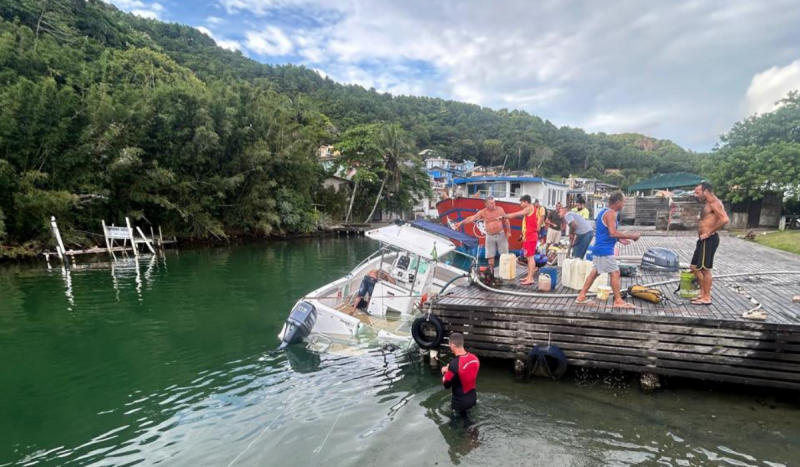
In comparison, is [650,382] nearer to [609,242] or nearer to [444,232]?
[609,242]

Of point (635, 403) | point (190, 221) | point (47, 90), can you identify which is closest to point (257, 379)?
point (635, 403)

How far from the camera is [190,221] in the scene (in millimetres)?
27234

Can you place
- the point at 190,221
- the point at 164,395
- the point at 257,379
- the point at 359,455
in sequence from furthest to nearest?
1. the point at 190,221
2. the point at 257,379
3. the point at 164,395
4. the point at 359,455

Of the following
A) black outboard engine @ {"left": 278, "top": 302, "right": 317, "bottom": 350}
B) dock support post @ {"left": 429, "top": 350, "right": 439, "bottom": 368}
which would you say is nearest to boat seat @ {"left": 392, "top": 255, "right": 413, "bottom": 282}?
black outboard engine @ {"left": 278, "top": 302, "right": 317, "bottom": 350}

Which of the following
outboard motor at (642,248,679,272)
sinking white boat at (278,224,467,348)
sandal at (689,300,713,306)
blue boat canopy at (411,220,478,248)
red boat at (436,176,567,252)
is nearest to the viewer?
sandal at (689,300,713,306)

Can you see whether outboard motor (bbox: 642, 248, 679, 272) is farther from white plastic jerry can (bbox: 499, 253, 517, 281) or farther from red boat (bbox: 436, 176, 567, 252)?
red boat (bbox: 436, 176, 567, 252)

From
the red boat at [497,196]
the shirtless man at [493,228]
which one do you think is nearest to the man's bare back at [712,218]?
the shirtless man at [493,228]

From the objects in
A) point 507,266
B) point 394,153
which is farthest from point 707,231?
point 394,153

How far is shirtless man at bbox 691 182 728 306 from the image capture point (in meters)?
5.79

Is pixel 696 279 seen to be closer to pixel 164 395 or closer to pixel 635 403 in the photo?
pixel 635 403

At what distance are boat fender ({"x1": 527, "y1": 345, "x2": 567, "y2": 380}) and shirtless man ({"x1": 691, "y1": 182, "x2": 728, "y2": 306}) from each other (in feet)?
8.39

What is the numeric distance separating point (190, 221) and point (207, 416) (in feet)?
82.1

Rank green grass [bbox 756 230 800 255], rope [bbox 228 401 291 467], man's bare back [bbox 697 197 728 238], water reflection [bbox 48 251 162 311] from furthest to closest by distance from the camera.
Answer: green grass [bbox 756 230 800 255]
water reflection [bbox 48 251 162 311]
man's bare back [bbox 697 197 728 238]
rope [bbox 228 401 291 467]

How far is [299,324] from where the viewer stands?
25.8 feet
